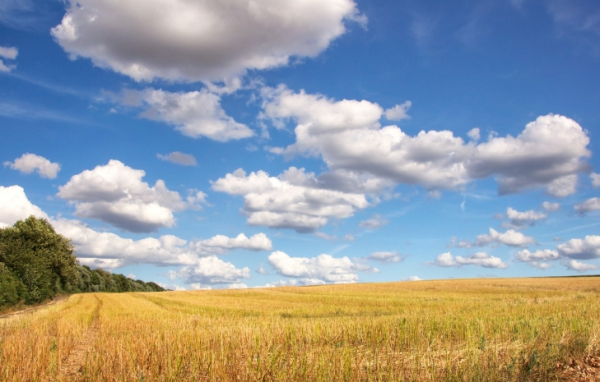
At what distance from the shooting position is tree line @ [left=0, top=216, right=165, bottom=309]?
4378 cm

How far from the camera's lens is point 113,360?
966cm

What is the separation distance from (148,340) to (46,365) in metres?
2.36

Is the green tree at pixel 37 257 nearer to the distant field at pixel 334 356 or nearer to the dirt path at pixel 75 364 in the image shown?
the dirt path at pixel 75 364

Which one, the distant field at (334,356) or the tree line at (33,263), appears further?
the tree line at (33,263)

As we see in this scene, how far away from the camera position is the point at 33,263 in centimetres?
5381

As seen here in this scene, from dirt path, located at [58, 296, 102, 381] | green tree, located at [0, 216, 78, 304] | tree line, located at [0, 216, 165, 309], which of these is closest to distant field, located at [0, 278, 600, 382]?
dirt path, located at [58, 296, 102, 381]

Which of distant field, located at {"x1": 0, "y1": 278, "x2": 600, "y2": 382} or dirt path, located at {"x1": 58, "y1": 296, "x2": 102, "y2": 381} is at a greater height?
distant field, located at {"x1": 0, "y1": 278, "x2": 600, "y2": 382}

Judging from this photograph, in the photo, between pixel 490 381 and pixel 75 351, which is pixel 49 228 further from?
pixel 490 381

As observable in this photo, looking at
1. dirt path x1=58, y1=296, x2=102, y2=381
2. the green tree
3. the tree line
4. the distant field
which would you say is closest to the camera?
the distant field

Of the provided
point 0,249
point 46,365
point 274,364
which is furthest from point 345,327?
point 0,249

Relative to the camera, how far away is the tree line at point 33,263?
43781 millimetres

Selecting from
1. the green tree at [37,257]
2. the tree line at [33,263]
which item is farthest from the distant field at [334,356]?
the green tree at [37,257]

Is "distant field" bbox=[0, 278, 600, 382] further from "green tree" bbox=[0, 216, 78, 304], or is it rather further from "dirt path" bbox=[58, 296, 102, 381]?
"green tree" bbox=[0, 216, 78, 304]

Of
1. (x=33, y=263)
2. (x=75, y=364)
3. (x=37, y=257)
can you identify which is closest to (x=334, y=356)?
(x=75, y=364)
